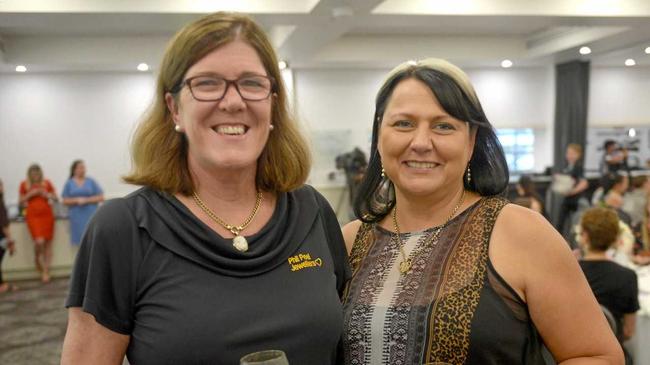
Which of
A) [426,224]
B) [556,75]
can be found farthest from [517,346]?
[556,75]

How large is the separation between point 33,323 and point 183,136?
504 centimetres

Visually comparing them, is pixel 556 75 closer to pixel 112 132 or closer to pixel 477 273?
pixel 112 132

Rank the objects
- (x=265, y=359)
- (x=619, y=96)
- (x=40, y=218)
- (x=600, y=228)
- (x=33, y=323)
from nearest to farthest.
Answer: (x=265, y=359)
(x=600, y=228)
(x=33, y=323)
(x=40, y=218)
(x=619, y=96)

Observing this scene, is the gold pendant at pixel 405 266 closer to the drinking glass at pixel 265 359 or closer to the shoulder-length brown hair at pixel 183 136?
the shoulder-length brown hair at pixel 183 136

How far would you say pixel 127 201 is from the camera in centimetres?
124

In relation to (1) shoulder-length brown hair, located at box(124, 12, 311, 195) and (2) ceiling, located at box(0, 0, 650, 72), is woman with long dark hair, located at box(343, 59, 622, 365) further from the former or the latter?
(2) ceiling, located at box(0, 0, 650, 72)

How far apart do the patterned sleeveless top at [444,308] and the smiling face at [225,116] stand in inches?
19.7

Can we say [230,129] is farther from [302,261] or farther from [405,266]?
[405,266]

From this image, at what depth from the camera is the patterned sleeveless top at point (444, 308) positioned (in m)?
1.36

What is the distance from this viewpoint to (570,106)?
9898 mm

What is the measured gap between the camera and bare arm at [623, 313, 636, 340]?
10.0ft

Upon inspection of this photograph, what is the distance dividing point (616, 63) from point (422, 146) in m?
10.5

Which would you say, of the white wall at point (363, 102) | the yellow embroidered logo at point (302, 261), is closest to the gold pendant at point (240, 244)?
the yellow embroidered logo at point (302, 261)

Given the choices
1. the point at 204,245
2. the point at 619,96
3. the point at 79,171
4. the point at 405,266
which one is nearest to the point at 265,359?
the point at 204,245
